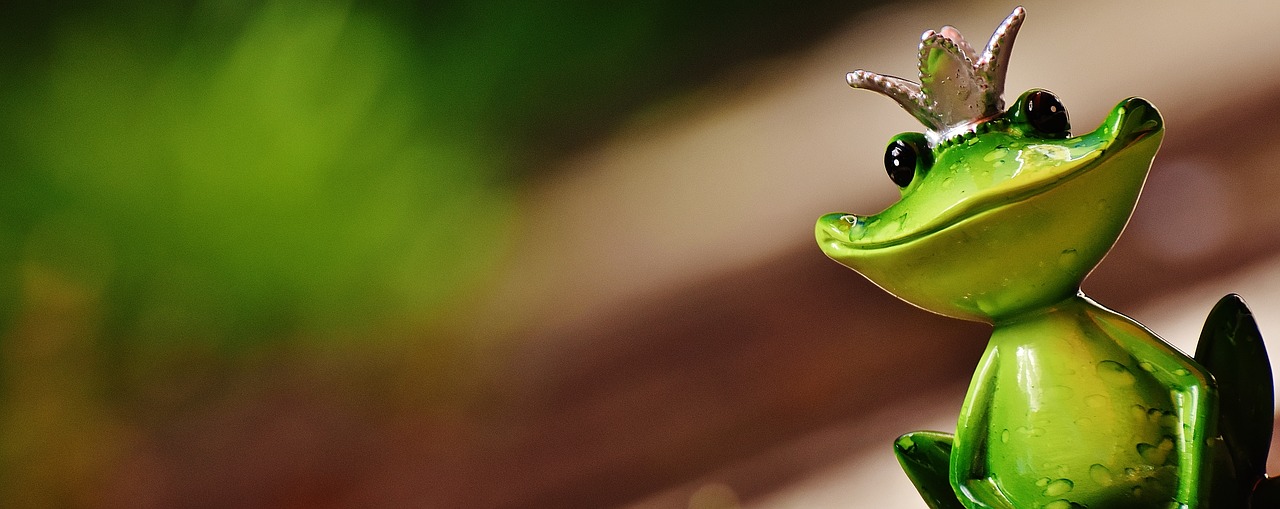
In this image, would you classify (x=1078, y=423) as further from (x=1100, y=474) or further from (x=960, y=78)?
(x=960, y=78)

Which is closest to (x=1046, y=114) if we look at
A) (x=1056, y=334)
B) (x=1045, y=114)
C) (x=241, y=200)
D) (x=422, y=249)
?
(x=1045, y=114)

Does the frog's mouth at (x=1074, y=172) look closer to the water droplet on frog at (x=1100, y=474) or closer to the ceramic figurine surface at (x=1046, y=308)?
the ceramic figurine surface at (x=1046, y=308)

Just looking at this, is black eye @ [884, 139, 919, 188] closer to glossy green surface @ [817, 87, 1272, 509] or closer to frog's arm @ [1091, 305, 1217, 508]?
glossy green surface @ [817, 87, 1272, 509]

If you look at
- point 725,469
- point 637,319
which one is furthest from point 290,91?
point 725,469

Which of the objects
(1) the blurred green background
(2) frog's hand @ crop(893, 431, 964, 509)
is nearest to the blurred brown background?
(1) the blurred green background

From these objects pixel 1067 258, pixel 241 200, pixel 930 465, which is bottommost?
pixel 930 465

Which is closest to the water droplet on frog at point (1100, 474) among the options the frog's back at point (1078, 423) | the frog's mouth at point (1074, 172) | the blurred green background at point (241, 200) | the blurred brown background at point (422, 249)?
the frog's back at point (1078, 423)
